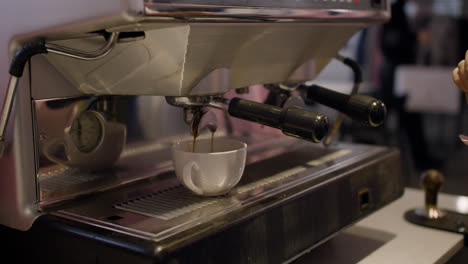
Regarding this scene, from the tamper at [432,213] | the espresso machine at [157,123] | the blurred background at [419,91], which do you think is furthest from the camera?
the blurred background at [419,91]

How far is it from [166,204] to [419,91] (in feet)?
9.95

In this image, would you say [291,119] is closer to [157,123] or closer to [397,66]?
[157,123]

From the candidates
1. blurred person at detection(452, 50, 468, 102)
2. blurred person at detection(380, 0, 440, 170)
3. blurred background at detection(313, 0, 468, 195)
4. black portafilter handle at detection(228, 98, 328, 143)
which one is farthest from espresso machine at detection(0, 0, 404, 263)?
blurred person at detection(380, 0, 440, 170)

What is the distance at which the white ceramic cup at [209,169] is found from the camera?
66 centimetres

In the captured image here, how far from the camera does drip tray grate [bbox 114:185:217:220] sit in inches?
25.5

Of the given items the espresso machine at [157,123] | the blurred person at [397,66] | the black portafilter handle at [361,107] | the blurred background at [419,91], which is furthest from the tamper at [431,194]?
the blurred person at [397,66]

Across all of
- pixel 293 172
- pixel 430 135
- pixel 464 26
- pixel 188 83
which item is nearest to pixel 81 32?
pixel 188 83

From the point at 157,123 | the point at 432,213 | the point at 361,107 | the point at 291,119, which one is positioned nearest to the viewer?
the point at 291,119

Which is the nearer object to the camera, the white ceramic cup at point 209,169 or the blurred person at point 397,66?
the white ceramic cup at point 209,169

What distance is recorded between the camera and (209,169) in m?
0.66

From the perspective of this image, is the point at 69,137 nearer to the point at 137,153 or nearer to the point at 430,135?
the point at 137,153

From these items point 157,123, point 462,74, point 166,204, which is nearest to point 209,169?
point 166,204

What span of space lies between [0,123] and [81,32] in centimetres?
14

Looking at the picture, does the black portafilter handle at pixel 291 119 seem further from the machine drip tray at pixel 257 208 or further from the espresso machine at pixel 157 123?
the machine drip tray at pixel 257 208
